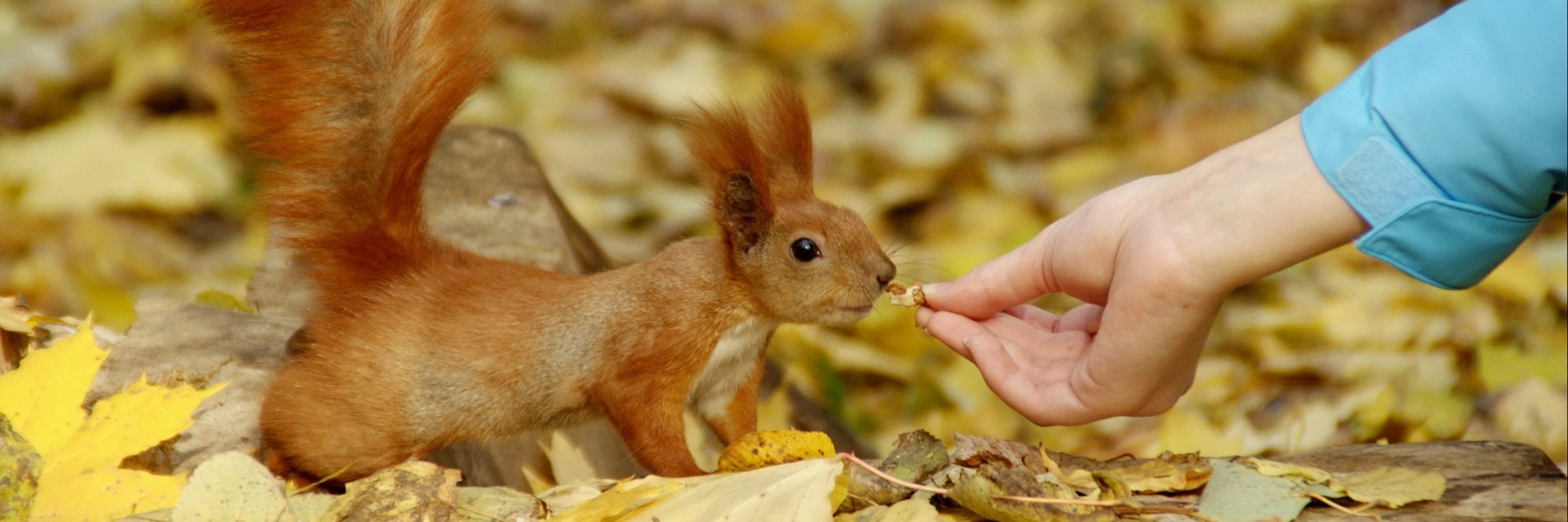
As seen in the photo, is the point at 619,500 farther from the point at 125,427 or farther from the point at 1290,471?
the point at 1290,471

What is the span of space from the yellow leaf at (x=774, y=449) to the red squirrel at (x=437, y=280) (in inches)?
4.1

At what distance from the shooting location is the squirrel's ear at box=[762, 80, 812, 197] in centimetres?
127

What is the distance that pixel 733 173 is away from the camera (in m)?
1.21

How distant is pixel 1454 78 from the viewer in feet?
2.91

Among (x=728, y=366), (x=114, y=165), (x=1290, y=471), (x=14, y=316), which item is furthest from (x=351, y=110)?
(x=114, y=165)

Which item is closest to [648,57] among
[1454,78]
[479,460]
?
[479,460]

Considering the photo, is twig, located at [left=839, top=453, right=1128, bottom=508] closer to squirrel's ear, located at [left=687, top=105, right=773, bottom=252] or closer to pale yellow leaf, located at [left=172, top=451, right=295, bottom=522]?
squirrel's ear, located at [left=687, top=105, right=773, bottom=252]

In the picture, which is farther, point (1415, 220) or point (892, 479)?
point (892, 479)

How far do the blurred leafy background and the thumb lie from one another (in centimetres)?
34

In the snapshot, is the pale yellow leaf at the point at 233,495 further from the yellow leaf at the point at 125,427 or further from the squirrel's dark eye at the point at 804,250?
the squirrel's dark eye at the point at 804,250

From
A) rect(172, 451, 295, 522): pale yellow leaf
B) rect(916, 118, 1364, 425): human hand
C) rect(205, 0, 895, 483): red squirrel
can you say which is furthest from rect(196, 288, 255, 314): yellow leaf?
rect(916, 118, 1364, 425): human hand

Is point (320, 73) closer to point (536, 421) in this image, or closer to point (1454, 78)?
point (536, 421)

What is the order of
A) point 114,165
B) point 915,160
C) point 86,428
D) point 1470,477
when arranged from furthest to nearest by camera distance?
point 915,160, point 114,165, point 1470,477, point 86,428

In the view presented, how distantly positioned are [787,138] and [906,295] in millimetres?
208
